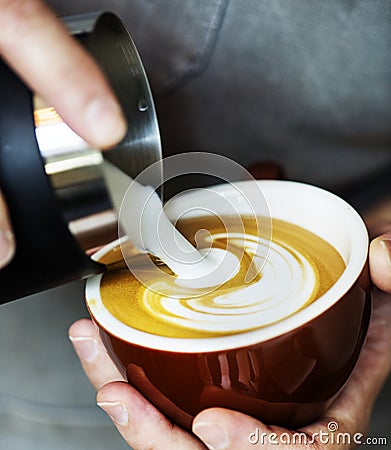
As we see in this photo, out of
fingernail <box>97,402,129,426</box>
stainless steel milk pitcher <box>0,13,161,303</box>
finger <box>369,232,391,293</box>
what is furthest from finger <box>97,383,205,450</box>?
finger <box>369,232,391,293</box>

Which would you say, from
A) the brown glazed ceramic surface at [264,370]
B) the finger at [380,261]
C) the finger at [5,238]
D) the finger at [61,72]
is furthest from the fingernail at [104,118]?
the finger at [380,261]

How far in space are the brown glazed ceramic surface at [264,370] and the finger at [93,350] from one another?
0.15 m

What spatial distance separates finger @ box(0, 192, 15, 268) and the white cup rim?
12 cm

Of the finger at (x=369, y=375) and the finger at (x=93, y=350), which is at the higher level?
the finger at (x=93, y=350)

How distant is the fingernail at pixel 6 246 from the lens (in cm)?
58

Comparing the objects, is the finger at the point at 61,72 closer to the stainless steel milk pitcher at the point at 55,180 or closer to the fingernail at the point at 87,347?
the stainless steel milk pitcher at the point at 55,180

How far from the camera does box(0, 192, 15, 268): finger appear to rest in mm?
572

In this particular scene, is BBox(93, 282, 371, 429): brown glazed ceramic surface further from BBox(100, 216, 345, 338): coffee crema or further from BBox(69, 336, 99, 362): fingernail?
BBox(69, 336, 99, 362): fingernail

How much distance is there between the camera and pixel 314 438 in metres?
0.72

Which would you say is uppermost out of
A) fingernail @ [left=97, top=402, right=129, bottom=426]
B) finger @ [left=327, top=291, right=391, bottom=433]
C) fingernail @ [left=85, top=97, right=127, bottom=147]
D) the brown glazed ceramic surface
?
fingernail @ [left=85, top=97, right=127, bottom=147]

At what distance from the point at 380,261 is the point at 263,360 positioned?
19 cm

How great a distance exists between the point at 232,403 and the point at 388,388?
428mm

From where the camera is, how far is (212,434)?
2.15 ft

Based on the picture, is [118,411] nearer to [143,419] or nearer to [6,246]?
[143,419]
